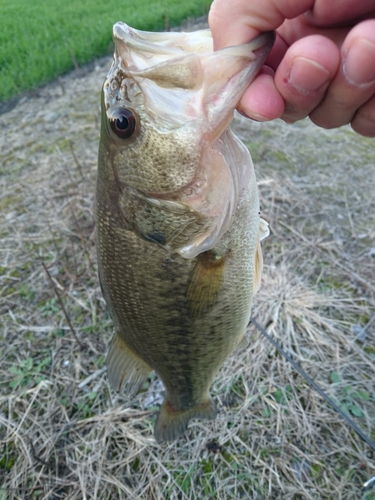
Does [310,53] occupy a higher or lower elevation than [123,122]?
higher

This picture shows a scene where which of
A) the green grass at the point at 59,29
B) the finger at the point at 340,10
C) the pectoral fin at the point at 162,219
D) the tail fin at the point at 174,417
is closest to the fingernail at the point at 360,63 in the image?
the finger at the point at 340,10

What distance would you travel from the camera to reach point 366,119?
121 centimetres

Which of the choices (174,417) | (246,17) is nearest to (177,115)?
(246,17)

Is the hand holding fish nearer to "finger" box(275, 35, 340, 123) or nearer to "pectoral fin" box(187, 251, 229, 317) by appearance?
"finger" box(275, 35, 340, 123)

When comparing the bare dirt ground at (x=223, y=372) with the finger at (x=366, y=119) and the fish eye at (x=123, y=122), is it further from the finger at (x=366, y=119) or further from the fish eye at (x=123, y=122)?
the finger at (x=366, y=119)

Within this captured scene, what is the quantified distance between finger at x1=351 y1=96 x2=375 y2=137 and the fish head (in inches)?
15.0

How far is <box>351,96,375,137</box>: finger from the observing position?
3.84 feet

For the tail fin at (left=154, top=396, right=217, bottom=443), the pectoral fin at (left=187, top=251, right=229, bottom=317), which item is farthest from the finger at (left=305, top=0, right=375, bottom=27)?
the tail fin at (left=154, top=396, right=217, bottom=443)

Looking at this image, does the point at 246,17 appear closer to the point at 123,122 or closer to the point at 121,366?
the point at 123,122

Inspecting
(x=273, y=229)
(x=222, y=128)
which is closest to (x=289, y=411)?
(x=273, y=229)

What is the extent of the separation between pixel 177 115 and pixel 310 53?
352mm

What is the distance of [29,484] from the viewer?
1.99 meters

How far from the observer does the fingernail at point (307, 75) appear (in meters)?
0.94

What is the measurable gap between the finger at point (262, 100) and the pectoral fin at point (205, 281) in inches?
17.6
